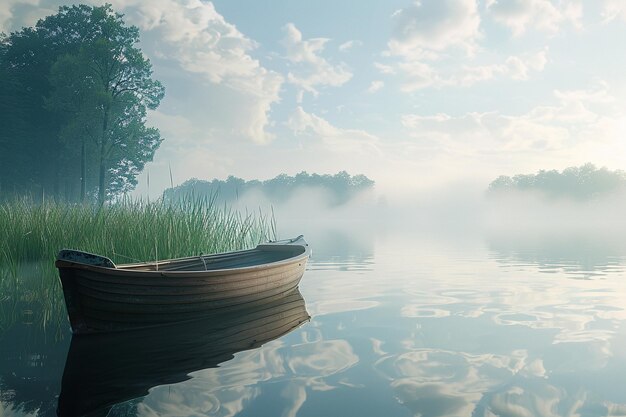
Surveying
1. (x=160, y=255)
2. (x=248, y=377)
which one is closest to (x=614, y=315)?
(x=248, y=377)

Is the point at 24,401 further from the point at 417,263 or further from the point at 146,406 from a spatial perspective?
the point at 417,263

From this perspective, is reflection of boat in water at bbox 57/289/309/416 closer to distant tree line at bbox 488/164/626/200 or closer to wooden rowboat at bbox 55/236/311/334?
wooden rowboat at bbox 55/236/311/334

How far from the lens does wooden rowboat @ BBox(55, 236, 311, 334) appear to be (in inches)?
281

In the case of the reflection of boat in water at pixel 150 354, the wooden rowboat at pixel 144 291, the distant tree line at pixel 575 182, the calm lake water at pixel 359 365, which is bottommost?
the calm lake water at pixel 359 365

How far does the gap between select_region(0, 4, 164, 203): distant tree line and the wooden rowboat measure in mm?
26242

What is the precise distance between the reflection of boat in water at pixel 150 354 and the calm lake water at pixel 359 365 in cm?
3

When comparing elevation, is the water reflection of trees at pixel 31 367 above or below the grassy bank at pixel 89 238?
below

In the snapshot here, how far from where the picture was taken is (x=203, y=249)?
13.3 m

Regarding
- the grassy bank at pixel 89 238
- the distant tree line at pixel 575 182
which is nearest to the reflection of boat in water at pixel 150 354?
the grassy bank at pixel 89 238

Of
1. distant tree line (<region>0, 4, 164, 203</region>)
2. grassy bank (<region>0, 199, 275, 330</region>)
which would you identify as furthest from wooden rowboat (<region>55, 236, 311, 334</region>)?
distant tree line (<region>0, 4, 164, 203</region>)

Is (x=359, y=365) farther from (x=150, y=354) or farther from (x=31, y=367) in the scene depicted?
(x=31, y=367)

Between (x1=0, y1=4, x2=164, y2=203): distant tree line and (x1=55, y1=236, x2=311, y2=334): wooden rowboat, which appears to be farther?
(x1=0, y1=4, x2=164, y2=203): distant tree line

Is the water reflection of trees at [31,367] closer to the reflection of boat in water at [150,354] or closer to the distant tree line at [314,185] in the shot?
the reflection of boat in water at [150,354]

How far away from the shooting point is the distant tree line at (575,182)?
101m
